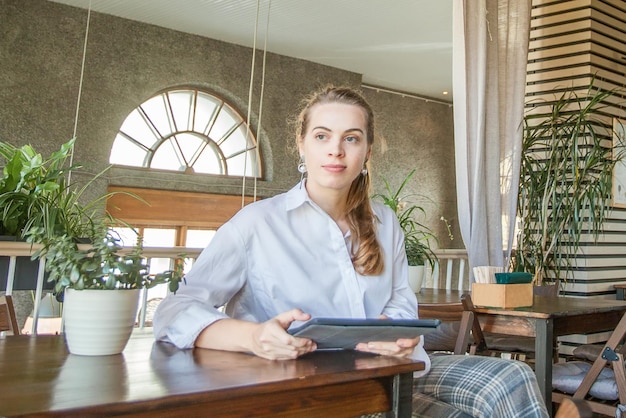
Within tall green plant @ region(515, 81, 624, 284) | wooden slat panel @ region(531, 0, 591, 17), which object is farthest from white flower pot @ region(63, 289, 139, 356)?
wooden slat panel @ region(531, 0, 591, 17)

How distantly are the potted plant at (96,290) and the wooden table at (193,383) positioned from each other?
0.12 ft

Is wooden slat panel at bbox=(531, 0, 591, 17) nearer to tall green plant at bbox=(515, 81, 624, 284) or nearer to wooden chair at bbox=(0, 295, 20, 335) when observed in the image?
tall green plant at bbox=(515, 81, 624, 284)

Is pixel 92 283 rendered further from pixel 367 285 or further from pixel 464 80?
pixel 464 80

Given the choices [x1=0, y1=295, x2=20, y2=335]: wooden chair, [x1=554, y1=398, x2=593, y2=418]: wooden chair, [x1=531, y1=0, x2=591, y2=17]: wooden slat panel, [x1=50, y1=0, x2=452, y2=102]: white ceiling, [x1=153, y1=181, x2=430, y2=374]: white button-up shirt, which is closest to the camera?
[x1=554, y1=398, x2=593, y2=418]: wooden chair

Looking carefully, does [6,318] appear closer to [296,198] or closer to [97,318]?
[97,318]

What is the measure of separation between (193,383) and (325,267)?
579 mm

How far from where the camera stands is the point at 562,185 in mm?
4535

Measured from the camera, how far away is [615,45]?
202 inches

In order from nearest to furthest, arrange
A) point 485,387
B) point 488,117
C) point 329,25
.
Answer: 1. point 485,387
2. point 488,117
3. point 329,25

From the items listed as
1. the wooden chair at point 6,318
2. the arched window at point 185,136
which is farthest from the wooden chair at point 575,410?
the arched window at point 185,136

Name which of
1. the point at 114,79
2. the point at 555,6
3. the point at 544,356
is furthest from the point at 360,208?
the point at 114,79

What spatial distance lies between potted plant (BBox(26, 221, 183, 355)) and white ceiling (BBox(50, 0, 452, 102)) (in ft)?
17.7

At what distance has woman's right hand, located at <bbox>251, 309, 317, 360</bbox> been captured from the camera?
1.19 m

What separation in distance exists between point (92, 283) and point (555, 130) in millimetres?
4097
